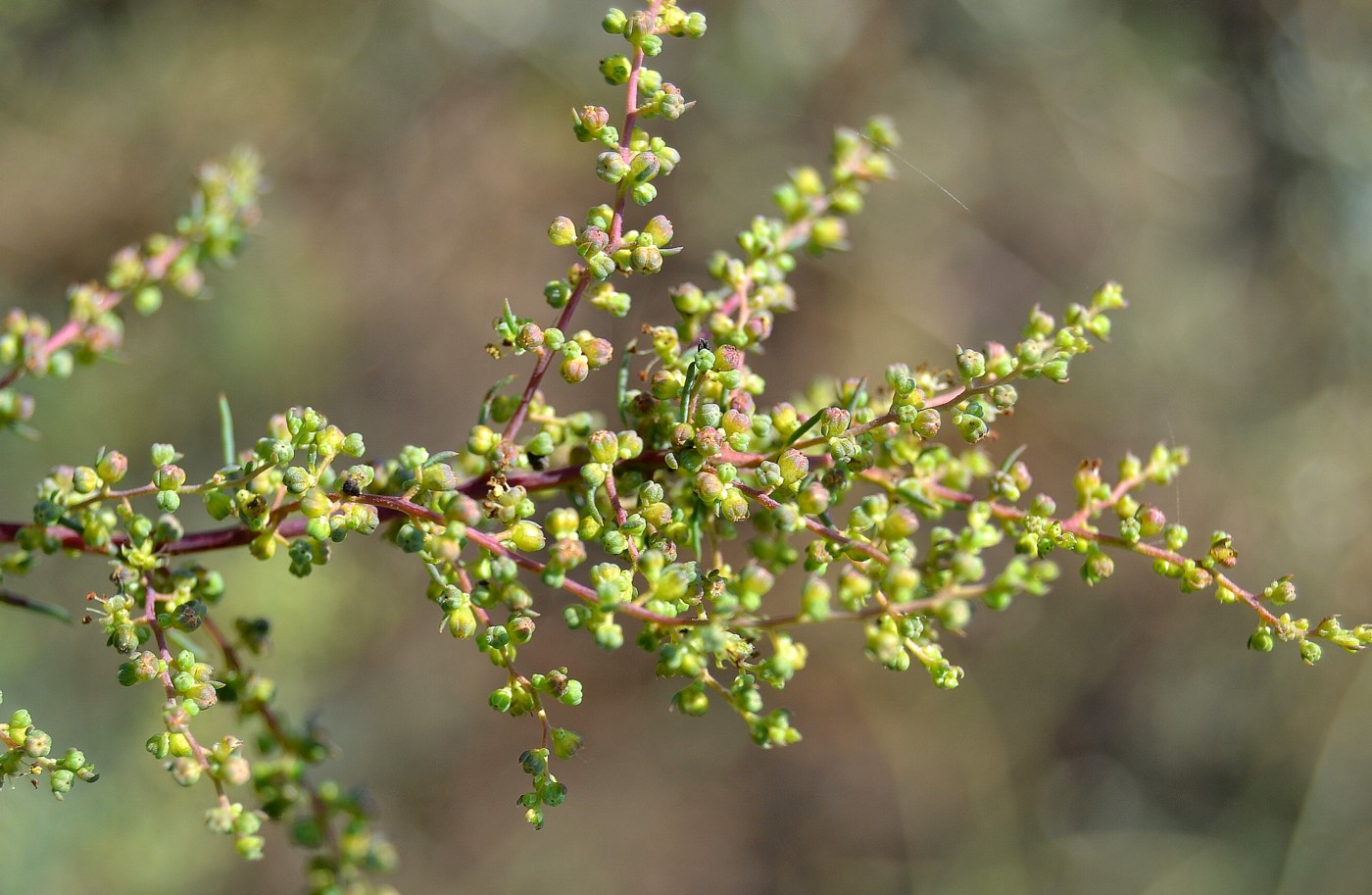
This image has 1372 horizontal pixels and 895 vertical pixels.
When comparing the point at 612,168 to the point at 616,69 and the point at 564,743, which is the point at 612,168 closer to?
the point at 616,69

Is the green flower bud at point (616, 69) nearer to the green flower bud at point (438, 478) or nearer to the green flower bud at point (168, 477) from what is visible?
the green flower bud at point (438, 478)

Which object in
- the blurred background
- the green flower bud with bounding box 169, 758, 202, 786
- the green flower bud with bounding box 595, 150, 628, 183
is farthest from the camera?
the blurred background

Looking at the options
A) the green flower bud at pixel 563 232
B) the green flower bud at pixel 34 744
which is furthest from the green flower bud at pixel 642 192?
the green flower bud at pixel 34 744

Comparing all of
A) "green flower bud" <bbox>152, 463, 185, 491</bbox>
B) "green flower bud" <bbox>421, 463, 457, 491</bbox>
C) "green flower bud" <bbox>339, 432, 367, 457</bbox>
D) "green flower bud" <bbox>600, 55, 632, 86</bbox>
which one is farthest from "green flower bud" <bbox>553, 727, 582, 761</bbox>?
"green flower bud" <bbox>600, 55, 632, 86</bbox>

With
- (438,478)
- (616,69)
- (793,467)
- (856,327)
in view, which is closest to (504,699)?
(438,478)

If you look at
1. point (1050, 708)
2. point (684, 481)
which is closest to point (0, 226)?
point (684, 481)

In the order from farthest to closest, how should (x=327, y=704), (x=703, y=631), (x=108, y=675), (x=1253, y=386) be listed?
(x=1253, y=386)
(x=327, y=704)
(x=108, y=675)
(x=703, y=631)

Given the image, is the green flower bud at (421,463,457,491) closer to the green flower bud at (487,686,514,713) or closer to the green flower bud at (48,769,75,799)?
the green flower bud at (487,686,514,713)

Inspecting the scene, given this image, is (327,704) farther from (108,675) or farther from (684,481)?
(684,481)

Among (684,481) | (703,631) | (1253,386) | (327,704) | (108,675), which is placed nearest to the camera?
(703,631)
